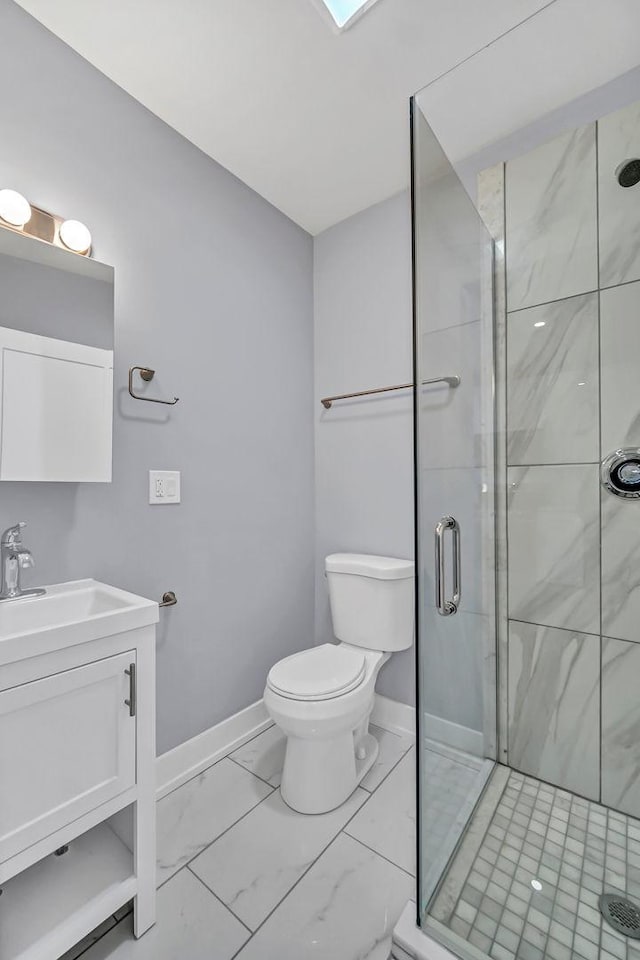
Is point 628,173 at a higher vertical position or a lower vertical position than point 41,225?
higher

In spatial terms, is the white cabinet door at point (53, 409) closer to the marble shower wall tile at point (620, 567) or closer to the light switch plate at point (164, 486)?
the light switch plate at point (164, 486)

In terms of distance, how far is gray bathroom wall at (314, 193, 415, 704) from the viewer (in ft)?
6.59

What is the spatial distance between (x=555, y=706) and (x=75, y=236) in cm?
222

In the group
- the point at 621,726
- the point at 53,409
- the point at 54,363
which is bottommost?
the point at 621,726

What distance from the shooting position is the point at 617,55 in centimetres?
138

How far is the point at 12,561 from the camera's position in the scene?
3.84ft

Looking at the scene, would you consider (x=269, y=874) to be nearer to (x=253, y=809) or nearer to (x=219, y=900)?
(x=219, y=900)

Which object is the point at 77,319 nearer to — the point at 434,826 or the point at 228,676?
the point at 228,676

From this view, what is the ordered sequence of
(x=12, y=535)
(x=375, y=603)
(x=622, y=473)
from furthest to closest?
1. (x=375, y=603)
2. (x=622, y=473)
3. (x=12, y=535)

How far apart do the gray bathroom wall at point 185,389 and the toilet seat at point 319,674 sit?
0.37 m

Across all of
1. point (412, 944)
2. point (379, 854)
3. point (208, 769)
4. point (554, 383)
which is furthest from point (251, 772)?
point (554, 383)

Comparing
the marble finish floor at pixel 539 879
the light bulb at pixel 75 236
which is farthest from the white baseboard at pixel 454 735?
the light bulb at pixel 75 236

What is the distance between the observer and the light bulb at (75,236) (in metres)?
1.32

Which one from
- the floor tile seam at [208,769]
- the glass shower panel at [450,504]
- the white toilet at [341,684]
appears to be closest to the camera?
the glass shower panel at [450,504]
